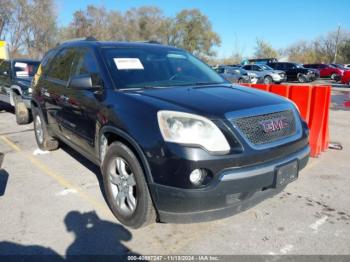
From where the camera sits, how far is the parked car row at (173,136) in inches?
102

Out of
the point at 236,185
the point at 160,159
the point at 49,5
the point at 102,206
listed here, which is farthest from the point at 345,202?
the point at 49,5

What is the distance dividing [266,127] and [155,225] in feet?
4.76

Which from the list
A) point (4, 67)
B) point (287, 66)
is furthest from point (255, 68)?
point (4, 67)

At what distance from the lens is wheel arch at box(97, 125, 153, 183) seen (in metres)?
2.76

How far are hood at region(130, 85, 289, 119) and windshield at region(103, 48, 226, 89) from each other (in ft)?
0.95

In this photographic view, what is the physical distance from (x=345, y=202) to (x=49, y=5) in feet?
153

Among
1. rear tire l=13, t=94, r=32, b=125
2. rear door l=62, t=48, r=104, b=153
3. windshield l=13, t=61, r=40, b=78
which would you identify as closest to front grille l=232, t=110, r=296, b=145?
rear door l=62, t=48, r=104, b=153

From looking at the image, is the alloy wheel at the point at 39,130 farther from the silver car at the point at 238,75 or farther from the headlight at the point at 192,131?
the silver car at the point at 238,75

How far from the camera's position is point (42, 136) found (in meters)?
5.77

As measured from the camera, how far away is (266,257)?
2791 millimetres

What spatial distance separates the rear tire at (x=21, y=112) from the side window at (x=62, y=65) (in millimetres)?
3749

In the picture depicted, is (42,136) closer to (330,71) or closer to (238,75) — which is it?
(238,75)

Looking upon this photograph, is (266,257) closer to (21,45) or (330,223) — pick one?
(330,223)

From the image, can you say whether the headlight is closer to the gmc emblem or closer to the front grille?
the front grille
